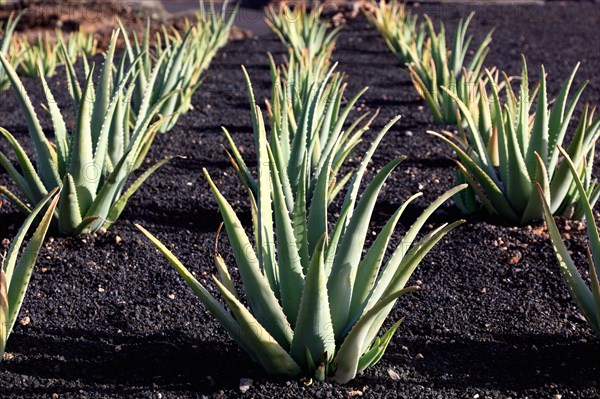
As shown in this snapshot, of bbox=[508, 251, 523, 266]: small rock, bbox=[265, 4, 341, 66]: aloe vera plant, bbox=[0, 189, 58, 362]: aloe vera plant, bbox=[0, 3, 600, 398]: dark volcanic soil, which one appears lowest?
bbox=[0, 3, 600, 398]: dark volcanic soil

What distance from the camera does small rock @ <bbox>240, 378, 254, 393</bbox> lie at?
1900mm

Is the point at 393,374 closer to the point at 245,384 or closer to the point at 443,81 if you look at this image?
the point at 245,384

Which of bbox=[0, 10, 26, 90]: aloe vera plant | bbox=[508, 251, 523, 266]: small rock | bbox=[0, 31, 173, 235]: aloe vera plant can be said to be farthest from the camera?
bbox=[0, 10, 26, 90]: aloe vera plant

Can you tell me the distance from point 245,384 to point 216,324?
1.18 ft

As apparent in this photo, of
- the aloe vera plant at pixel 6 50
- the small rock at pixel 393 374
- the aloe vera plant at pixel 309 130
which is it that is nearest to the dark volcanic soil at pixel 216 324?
the small rock at pixel 393 374

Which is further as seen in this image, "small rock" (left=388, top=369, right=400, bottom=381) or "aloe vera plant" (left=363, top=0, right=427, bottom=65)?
"aloe vera plant" (left=363, top=0, right=427, bottom=65)

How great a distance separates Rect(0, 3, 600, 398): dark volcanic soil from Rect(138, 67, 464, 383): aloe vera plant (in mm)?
104

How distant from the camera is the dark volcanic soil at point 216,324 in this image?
1.97 m

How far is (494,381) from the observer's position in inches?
79.8

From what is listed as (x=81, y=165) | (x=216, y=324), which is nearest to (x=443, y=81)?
(x=81, y=165)

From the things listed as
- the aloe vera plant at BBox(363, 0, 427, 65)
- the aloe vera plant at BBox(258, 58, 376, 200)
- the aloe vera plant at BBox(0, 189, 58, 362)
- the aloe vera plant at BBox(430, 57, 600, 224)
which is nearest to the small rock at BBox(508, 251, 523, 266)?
the aloe vera plant at BBox(430, 57, 600, 224)

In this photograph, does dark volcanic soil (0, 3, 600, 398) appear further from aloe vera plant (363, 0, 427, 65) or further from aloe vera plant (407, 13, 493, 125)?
aloe vera plant (363, 0, 427, 65)

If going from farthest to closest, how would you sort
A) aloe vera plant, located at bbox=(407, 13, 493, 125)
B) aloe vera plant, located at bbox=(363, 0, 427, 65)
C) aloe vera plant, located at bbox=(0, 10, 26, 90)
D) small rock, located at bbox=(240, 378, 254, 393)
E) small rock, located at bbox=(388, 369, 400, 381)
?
aloe vera plant, located at bbox=(363, 0, 427, 65) < aloe vera plant, located at bbox=(0, 10, 26, 90) < aloe vera plant, located at bbox=(407, 13, 493, 125) < small rock, located at bbox=(388, 369, 400, 381) < small rock, located at bbox=(240, 378, 254, 393)

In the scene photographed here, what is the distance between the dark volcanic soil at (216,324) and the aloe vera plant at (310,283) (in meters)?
0.10
